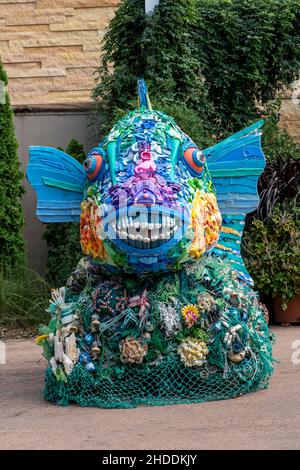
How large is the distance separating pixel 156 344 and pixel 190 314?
0.74 ft

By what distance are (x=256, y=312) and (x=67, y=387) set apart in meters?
1.07

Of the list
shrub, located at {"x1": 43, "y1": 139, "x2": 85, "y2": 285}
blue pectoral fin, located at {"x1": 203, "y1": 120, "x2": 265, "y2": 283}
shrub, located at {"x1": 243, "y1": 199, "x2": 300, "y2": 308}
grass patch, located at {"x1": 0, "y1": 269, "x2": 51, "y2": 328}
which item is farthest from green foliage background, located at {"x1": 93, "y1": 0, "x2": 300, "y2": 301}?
blue pectoral fin, located at {"x1": 203, "y1": 120, "x2": 265, "y2": 283}

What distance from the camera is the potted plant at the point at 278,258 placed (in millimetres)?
7602

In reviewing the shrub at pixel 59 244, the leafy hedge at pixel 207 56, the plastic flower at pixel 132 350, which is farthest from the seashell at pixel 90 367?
the leafy hedge at pixel 207 56

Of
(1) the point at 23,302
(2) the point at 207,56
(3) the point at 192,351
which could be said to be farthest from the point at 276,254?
(3) the point at 192,351

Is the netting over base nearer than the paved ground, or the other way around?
the paved ground

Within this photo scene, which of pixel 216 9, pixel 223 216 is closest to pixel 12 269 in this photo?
pixel 216 9

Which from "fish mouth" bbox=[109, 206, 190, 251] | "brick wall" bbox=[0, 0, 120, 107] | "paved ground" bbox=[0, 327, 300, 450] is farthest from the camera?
"brick wall" bbox=[0, 0, 120, 107]

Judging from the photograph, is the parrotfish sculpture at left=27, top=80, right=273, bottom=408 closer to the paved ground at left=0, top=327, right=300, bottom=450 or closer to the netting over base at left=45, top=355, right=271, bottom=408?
the netting over base at left=45, top=355, right=271, bottom=408

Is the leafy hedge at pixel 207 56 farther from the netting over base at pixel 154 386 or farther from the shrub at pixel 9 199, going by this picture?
the netting over base at pixel 154 386

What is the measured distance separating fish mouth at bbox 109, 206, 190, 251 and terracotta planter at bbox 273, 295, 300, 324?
3.56 metres

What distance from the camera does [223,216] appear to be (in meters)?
5.14

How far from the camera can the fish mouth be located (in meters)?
4.36

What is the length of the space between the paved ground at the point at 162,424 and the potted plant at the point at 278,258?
7.98 ft
